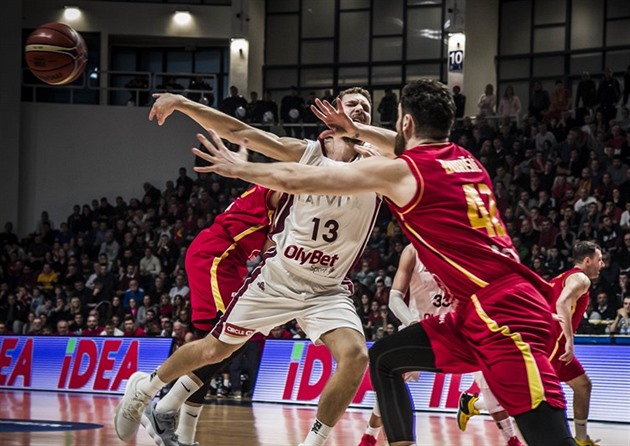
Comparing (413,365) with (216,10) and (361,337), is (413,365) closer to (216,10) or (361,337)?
(361,337)

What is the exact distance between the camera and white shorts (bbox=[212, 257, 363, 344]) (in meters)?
6.48

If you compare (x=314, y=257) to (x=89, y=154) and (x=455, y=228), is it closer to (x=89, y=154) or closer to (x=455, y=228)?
(x=455, y=228)

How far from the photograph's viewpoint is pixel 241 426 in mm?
10516

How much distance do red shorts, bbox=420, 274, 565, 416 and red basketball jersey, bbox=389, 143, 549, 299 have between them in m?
0.07

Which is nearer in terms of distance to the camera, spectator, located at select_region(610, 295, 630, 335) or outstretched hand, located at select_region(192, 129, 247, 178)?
outstretched hand, located at select_region(192, 129, 247, 178)

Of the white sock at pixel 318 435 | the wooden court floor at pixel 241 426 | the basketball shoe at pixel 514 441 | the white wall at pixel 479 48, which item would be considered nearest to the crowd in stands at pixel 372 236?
the wooden court floor at pixel 241 426

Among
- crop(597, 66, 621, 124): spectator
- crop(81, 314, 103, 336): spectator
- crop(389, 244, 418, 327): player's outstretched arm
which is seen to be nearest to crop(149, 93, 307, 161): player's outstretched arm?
crop(389, 244, 418, 327): player's outstretched arm

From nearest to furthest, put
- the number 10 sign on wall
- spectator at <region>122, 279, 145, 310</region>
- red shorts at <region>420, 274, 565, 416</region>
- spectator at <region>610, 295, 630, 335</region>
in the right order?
red shorts at <region>420, 274, 565, 416</region>
spectator at <region>610, 295, 630, 335</region>
spectator at <region>122, 279, 145, 310</region>
the number 10 sign on wall

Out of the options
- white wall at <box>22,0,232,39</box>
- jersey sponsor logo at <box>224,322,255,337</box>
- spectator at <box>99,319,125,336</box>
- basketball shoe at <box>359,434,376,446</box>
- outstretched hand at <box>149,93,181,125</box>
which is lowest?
spectator at <box>99,319,125,336</box>

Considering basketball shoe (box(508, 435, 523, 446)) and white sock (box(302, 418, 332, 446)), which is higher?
white sock (box(302, 418, 332, 446))

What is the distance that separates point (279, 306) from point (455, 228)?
89.9 inches

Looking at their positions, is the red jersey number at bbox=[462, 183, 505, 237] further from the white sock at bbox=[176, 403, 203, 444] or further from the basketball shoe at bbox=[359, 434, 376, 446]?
the basketball shoe at bbox=[359, 434, 376, 446]

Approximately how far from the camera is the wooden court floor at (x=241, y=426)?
8.76 meters

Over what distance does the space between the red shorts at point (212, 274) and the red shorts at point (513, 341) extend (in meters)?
3.03
